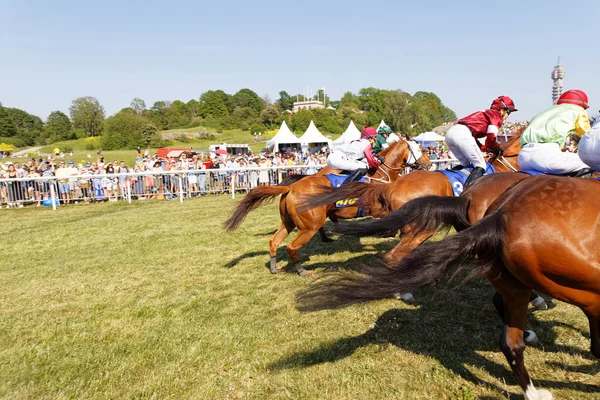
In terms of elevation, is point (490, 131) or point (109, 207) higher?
point (490, 131)

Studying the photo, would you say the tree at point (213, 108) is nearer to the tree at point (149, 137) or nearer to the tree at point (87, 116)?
the tree at point (87, 116)

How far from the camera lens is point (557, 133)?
12.3 feet

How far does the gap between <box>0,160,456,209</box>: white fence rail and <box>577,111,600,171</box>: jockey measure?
11.2 metres

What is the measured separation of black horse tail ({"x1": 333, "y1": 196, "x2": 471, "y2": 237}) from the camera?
9.74 feet

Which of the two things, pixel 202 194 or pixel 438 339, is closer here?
pixel 438 339

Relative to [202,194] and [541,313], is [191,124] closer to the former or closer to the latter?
[202,194]

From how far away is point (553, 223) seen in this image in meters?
2.19

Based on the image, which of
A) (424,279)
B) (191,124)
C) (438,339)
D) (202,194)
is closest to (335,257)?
(438,339)

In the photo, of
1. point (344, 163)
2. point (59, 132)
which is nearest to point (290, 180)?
point (344, 163)

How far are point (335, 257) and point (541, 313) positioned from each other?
10.5 feet

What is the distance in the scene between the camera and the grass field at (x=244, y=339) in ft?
10.2

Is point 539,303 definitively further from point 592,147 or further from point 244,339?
point 244,339

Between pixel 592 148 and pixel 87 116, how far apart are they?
87.2 meters

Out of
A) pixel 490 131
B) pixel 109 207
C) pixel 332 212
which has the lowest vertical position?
pixel 109 207
